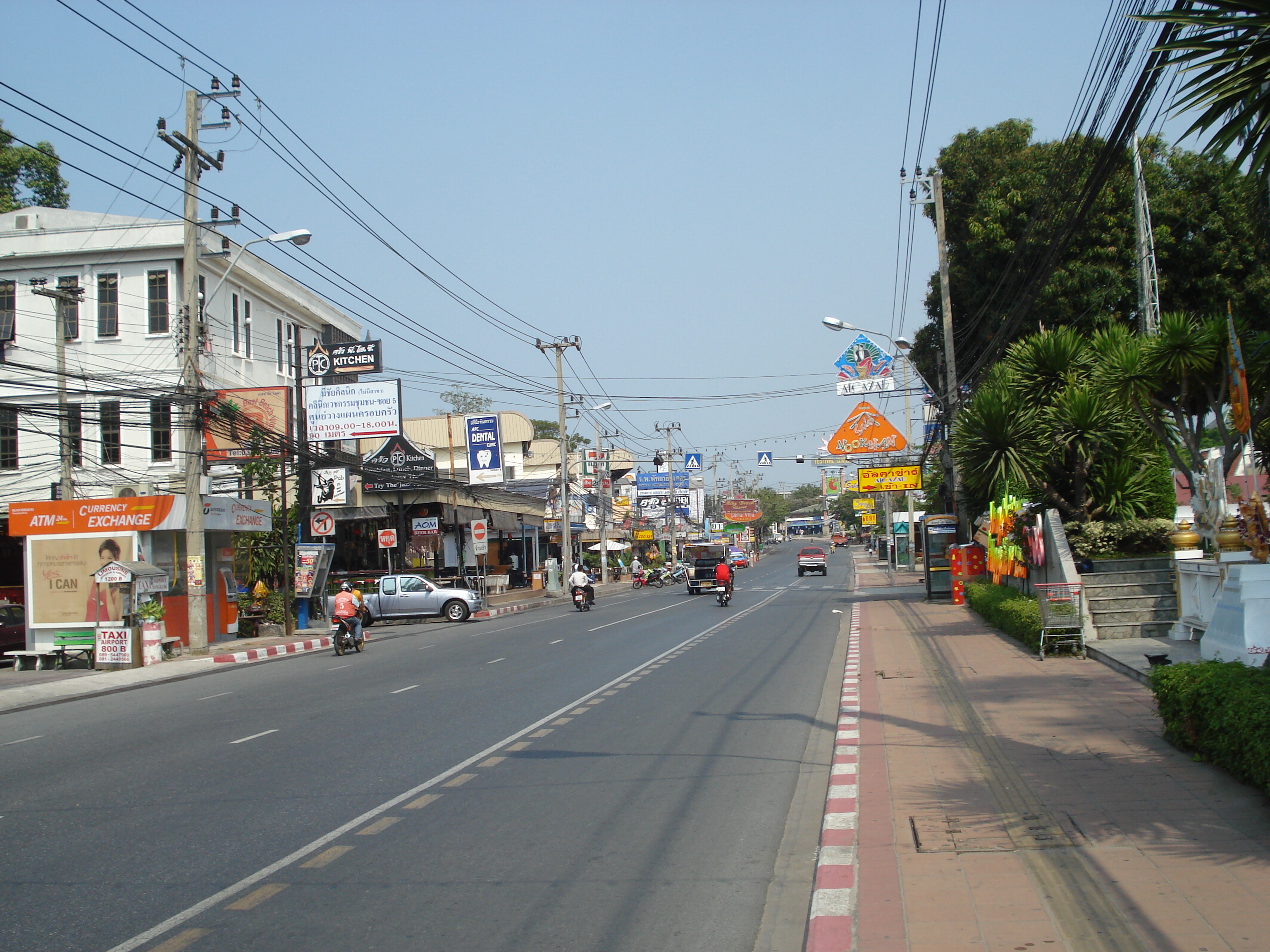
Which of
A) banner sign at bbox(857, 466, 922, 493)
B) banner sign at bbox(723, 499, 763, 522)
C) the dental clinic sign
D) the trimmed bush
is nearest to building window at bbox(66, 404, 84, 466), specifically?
the dental clinic sign

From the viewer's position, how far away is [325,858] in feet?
21.1

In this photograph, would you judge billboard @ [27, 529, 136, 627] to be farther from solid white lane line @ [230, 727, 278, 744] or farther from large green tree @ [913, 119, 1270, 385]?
large green tree @ [913, 119, 1270, 385]

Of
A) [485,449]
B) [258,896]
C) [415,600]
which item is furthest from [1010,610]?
[485,449]

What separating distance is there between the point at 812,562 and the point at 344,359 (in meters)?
41.9

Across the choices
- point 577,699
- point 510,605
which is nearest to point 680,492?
point 510,605

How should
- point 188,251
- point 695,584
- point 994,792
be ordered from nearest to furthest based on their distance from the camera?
point 994,792
point 188,251
point 695,584

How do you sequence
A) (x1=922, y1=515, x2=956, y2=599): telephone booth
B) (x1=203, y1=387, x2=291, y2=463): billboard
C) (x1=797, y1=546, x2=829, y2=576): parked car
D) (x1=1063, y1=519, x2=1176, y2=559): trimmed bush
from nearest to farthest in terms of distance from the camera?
1. (x1=1063, y1=519, x2=1176, y2=559): trimmed bush
2. (x1=203, y1=387, x2=291, y2=463): billboard
3. (x1=922, y1=515, x2=956, y2=599): telephone booth
4. (x1=797, y1=546, x2=829, y2=576): parked car

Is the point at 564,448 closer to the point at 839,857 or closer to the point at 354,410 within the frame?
the point at 354,410

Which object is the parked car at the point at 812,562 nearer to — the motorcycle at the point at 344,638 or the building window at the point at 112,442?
the building window at the point at 112,442

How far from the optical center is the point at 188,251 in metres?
21.7

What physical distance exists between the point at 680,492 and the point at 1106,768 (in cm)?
8225

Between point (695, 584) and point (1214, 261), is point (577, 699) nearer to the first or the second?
point (1214, 261)

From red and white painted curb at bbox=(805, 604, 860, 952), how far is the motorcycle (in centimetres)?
1516

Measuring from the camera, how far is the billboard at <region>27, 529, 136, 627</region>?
22828 mm
